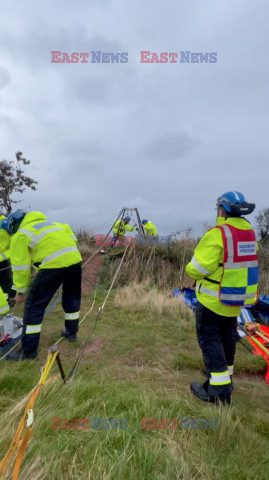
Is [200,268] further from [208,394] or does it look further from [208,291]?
[208,394]

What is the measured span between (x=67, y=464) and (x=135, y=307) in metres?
4.46

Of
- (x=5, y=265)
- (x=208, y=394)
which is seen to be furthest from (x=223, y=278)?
(x=5, y=265)

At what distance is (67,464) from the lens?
5.75ft

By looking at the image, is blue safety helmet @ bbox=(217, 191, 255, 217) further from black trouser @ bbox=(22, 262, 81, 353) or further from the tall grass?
the tall grass

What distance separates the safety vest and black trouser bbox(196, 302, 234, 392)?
0.80 ft

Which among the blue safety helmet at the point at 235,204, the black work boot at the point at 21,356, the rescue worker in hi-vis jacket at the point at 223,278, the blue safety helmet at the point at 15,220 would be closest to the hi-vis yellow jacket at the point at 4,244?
the blue safety helmet at the point at 15,220

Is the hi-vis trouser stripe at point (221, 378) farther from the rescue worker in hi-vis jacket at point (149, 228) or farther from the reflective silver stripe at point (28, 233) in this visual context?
the rescue worker in hi-vis jacket at point (149, 228)

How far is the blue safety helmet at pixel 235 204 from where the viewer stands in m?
2.62

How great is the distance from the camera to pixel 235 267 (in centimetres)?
260

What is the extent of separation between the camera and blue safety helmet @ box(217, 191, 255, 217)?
103 inches

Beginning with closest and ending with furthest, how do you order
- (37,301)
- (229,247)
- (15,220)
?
(229,247) → (37,301) → (15,220)

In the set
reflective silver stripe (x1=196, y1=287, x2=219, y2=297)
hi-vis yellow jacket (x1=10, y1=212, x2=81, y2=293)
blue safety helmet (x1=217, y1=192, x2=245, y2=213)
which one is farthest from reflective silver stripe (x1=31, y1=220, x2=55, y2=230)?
blue safety helmet (x1=217, y1=192, x2=245, y2=213)

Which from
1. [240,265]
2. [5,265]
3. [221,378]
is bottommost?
[221,378]

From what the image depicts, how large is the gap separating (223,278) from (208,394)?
1.13 m
